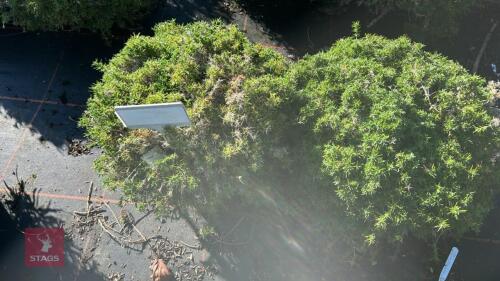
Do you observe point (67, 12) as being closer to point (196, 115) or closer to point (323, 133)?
point (196, 115)

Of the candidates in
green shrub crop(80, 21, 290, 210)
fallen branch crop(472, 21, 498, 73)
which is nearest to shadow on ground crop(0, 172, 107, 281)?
green shrub crop(80, 21, 290, 210)

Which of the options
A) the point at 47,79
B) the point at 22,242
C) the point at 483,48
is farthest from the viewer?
the point at 47,79

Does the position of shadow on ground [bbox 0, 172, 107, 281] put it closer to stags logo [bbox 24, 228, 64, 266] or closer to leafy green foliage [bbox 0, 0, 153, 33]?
stags logo [bbox 24, 228, 64, 266]

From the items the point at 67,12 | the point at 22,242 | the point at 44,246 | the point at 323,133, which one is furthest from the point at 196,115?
the point at 22,242

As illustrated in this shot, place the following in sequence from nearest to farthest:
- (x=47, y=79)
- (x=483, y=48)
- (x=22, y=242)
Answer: (x=22, y=242) → (x=483, y=48) → (x=47, y=79)

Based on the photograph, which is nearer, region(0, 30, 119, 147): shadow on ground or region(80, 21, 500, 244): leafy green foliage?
region(80, 21, 500, 244): leafy green foliage

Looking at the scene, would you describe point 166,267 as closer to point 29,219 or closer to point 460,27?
point 29,219
